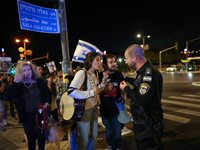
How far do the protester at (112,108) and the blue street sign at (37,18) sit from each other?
197 cm

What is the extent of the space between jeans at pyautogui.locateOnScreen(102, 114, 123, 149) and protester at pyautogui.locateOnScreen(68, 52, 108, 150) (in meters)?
0.35

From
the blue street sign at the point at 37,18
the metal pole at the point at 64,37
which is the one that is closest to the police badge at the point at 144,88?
the metal pole at the point at 64,37

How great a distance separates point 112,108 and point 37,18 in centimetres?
304

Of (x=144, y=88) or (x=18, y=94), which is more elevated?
(x=144, y=88)

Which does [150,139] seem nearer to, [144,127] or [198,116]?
[144,127]

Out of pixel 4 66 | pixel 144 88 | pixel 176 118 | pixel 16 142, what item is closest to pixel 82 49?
pixel 144 88

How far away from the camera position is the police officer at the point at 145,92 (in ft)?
5.73

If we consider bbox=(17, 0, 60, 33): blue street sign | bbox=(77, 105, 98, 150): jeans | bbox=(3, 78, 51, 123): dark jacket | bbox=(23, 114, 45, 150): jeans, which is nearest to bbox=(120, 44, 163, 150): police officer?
bbox=(77, 105, 98, 150): jeans

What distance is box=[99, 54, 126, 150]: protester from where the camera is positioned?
2607mm

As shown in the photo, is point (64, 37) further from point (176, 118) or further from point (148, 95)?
point (176, 118)

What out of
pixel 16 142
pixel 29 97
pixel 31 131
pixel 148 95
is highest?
pixel 148 95

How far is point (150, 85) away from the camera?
68.1 inches

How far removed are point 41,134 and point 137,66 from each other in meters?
2.23

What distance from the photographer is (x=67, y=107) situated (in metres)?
2.29
